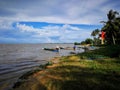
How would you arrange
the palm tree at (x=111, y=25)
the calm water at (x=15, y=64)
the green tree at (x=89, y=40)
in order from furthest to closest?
1. the green tree at (x=89, y=40)
2. the palm tree at (x=111, y=25)
3. the calm water at (x=15, y=64)

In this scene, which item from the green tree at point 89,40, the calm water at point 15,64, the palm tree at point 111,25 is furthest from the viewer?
the green tree at point 89,40

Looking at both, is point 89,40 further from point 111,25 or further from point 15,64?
point 15,64

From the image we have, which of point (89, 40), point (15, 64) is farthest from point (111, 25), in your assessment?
point (89, 40)

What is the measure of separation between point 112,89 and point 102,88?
0.51 m


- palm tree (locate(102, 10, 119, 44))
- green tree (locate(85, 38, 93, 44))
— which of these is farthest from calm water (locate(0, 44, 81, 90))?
green tree (locate(85, 38, 93, 44))

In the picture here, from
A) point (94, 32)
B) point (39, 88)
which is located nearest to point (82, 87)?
point (39, 88)

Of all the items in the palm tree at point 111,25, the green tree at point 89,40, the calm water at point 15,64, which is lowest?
the calm water at point 15,64

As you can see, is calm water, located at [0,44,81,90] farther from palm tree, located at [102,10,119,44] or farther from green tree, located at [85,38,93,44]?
green tree, located at [85,38,93,44]

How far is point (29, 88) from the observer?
31.6ft

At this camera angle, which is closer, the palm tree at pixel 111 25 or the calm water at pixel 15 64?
the calm water at pixel 15 64

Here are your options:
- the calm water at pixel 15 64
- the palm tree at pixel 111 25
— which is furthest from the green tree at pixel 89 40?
the calm water at pixel 15 64

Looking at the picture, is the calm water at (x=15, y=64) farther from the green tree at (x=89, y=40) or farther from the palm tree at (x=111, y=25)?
the green tree at (x=89, y=40)

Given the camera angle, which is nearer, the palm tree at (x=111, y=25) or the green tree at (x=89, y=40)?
the palm tree at (x=111, y=25)

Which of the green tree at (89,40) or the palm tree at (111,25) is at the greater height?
the palm tree at (111,25)
